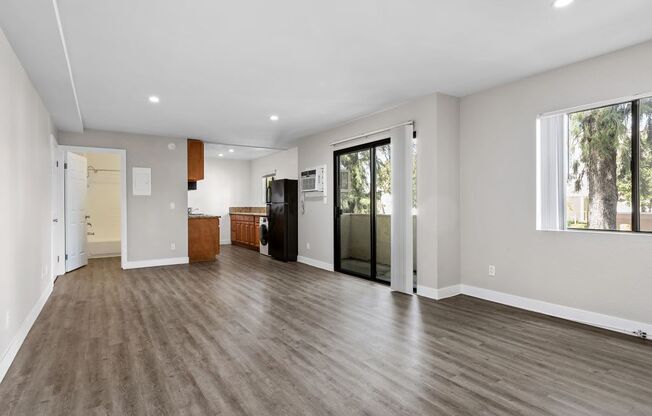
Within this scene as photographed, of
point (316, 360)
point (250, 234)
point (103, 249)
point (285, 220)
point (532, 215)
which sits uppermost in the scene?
point (532, 215)

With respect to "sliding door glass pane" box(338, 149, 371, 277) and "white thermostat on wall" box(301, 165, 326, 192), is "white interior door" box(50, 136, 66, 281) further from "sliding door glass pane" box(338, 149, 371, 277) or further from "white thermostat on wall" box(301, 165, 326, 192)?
"sliding door glass pane" box(338, 149, 371, 277)

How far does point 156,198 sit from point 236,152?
9.09 feet

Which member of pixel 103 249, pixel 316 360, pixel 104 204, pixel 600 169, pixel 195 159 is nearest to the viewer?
pixel 316 360

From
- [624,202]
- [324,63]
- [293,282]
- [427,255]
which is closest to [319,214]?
[293,282]

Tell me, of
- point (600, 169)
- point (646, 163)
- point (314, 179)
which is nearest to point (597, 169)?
point (600, 169)

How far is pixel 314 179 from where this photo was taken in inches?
254

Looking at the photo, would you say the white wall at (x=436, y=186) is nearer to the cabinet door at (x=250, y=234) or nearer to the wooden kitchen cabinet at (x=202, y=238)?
the wooden kitchen cabinet at (x=202, y=238)

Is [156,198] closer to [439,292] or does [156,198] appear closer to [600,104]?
[439,292]

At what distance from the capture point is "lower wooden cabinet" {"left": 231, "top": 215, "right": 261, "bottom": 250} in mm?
8539

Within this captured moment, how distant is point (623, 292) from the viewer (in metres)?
3.09

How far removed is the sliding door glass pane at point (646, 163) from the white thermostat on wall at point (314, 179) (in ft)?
13.8

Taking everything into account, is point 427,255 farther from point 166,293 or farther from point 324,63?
point 166,293

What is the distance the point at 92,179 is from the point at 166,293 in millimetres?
4925

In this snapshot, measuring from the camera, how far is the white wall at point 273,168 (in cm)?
806
